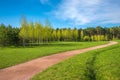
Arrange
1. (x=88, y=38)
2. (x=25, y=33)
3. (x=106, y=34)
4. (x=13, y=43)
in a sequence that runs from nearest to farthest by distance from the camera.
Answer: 1. (x=25, y=33)
2. (x=13, y=43)
3. (x=88, y=38)
4. (x=106, y=34)

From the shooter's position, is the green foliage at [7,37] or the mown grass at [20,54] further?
the green foliage at [7,37]

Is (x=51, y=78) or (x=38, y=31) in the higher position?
(x=38, y=31)

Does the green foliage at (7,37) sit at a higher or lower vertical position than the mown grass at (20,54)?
higher

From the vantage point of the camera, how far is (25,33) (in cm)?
6856

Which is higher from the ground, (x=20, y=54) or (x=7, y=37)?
(x=7, y=37)

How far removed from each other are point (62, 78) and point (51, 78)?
815 millimetres

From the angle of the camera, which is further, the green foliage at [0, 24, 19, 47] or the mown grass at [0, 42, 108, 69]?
the green foliage at [0, 24, 19, 47]

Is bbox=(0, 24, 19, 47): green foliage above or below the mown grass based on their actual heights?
above

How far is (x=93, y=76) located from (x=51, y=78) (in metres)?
3.32

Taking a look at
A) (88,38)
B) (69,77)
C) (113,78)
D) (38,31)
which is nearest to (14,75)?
(69,77)

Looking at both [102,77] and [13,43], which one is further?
[13,43]

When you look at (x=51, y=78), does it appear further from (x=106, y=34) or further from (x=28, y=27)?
(x=106, y=34)

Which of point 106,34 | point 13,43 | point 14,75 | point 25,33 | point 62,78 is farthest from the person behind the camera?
point 106,34

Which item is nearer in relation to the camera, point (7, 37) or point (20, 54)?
point (20, 54)
